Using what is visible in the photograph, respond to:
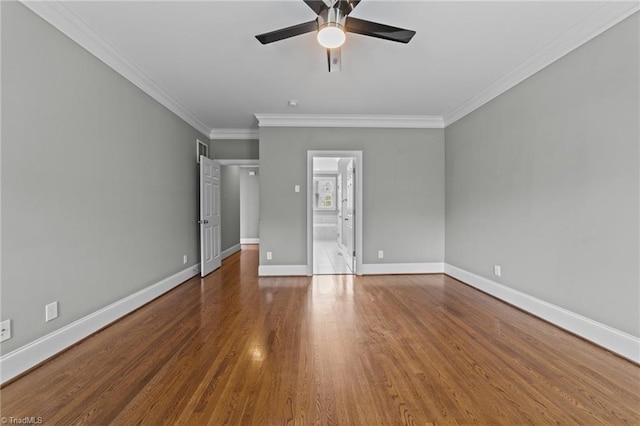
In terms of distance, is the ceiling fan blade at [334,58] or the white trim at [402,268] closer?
the ceiling fan blade at [334,58]

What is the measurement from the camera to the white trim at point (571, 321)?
2.07 meters

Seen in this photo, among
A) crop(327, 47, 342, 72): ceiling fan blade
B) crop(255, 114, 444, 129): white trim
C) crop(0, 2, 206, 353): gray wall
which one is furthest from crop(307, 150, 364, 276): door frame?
crop(327, 47, 342, 72): ceiling fan blade

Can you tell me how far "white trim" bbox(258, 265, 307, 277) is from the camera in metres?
4.65

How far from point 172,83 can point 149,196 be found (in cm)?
136

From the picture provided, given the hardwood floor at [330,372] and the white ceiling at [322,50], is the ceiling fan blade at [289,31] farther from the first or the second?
the hardwood floor at [330,372]

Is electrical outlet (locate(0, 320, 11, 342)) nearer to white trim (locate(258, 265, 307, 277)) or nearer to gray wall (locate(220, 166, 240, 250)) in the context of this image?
white trim (locate(258, 265, 307, 277))

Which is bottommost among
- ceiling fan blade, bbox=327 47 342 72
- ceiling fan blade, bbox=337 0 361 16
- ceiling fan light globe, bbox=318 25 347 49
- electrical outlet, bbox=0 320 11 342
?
electrical outlet, bbox=0 320 11 342

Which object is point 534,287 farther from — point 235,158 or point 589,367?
point 235,158

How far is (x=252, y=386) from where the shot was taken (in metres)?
1.77

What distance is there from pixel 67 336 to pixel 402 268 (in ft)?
13.7

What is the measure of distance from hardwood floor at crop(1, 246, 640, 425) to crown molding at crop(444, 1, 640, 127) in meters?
2.49

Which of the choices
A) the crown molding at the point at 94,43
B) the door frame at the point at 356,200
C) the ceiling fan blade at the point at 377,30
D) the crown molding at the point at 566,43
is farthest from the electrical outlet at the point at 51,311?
the crown molding at the point at 566,43

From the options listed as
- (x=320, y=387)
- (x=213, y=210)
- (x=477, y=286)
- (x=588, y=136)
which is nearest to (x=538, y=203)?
(x=588, y=136)

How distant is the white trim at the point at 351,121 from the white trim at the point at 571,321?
2542 millimetres
